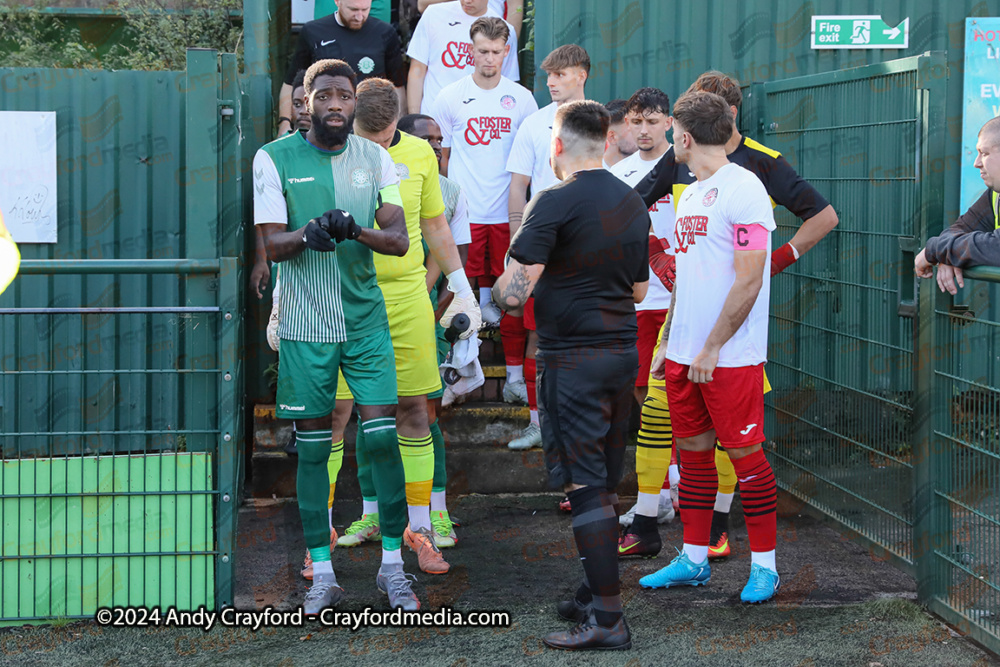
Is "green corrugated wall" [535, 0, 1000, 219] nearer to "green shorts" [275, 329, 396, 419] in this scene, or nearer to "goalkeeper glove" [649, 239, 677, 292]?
"goalkeeper glove" [649, 239, 677, 292]

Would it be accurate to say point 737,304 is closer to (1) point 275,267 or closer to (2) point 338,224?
(2) point 338,224

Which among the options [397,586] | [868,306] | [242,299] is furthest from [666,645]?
[242,299]

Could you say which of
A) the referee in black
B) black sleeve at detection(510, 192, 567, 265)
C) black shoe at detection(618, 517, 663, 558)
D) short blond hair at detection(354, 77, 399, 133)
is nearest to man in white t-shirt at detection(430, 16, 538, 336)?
short blond hair at detection(354, 77, 399, 133)

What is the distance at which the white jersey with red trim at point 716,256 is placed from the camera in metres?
4.54

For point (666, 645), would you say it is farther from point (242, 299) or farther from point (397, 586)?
point (242, 299)

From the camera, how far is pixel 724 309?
4.56 m

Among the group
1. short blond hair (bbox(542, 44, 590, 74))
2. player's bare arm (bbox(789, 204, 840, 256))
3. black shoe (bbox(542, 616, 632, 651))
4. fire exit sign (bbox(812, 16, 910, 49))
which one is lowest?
black shoe (bbox(542, 616, 632, 651))

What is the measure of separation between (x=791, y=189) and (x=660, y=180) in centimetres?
67

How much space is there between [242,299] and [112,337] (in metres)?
0.79

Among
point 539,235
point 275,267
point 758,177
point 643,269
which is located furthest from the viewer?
point 275,267

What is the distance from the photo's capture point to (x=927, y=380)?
4691mm

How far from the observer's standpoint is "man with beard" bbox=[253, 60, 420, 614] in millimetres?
4551

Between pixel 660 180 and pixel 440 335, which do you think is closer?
pixel 660 180

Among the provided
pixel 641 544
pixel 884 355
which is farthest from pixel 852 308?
pixel 641 544
